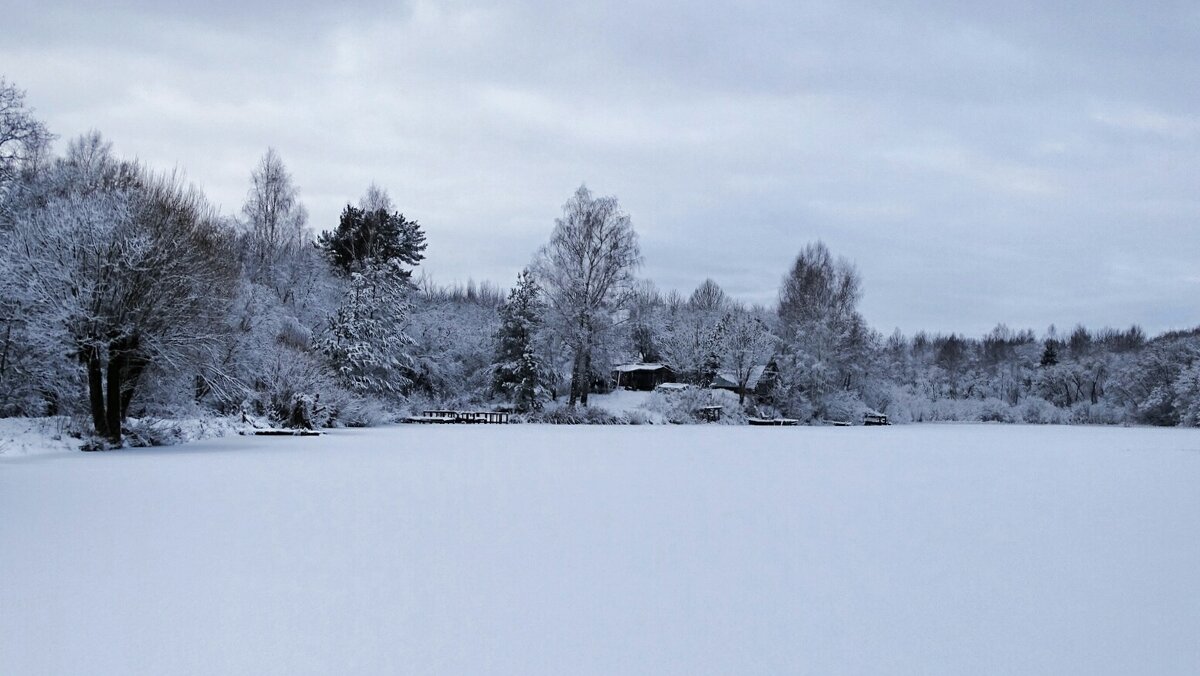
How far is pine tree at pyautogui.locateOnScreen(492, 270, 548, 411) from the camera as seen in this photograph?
37.3 meters

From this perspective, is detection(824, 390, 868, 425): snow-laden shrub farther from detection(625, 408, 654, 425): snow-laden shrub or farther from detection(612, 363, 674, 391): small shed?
detection(625, 408, 654, 425): snow-laden shrub

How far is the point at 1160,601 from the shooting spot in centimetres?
527

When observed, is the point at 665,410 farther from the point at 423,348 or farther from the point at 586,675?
the point at 586,675

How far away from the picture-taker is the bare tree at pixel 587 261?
38812mm

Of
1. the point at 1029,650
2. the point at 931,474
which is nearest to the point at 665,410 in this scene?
the point at 931,474

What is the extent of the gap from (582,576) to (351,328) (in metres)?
29.0

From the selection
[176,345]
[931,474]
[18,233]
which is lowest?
[931,474]

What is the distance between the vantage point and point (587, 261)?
4009 cm

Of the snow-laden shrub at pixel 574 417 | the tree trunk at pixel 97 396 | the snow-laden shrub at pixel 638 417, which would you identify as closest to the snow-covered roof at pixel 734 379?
the snow-laden shrub at pixel 638 417

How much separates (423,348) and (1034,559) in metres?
36.1

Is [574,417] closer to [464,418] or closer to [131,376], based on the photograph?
[464,418]

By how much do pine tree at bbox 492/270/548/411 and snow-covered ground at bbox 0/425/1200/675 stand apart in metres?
25.0

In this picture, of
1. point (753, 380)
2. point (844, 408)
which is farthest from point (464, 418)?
point (844, 408)

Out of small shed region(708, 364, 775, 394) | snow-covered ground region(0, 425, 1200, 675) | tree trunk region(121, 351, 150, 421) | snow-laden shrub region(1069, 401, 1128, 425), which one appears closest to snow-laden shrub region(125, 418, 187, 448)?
tree trunk region(121, 351, 150, 421)
